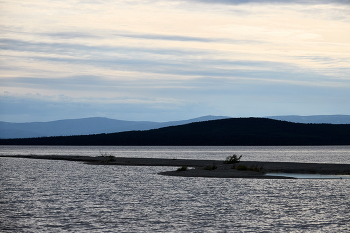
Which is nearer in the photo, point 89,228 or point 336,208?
point 89,228

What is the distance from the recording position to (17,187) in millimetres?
45125

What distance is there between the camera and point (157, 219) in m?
27.8

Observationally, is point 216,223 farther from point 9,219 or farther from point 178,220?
point 9,219

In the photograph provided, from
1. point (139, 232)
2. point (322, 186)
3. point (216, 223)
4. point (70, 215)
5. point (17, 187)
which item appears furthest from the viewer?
point (17, 187)

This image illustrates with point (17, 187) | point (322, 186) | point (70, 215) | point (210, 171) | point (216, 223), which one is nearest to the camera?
point (216, 223)

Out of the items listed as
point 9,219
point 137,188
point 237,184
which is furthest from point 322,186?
point 9,219

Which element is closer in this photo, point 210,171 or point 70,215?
point 70,215

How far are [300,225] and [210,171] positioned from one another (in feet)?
120

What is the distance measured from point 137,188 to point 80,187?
5629mm

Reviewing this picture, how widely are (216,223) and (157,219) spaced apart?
3579 millimetres

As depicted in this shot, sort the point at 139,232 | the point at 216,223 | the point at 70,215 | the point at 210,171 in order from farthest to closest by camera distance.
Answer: the point at 210,171
the point at 70,215
the point at 216,223
the point at 139,232

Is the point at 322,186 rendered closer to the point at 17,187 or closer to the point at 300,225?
the point at 300,225

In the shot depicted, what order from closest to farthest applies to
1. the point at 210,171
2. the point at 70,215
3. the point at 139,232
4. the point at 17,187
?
the point at 139,232 < the point at 70,215 < the point at 17,187 < the point at 210,171

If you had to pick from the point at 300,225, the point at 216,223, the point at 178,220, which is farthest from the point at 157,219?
the point at 300,225
